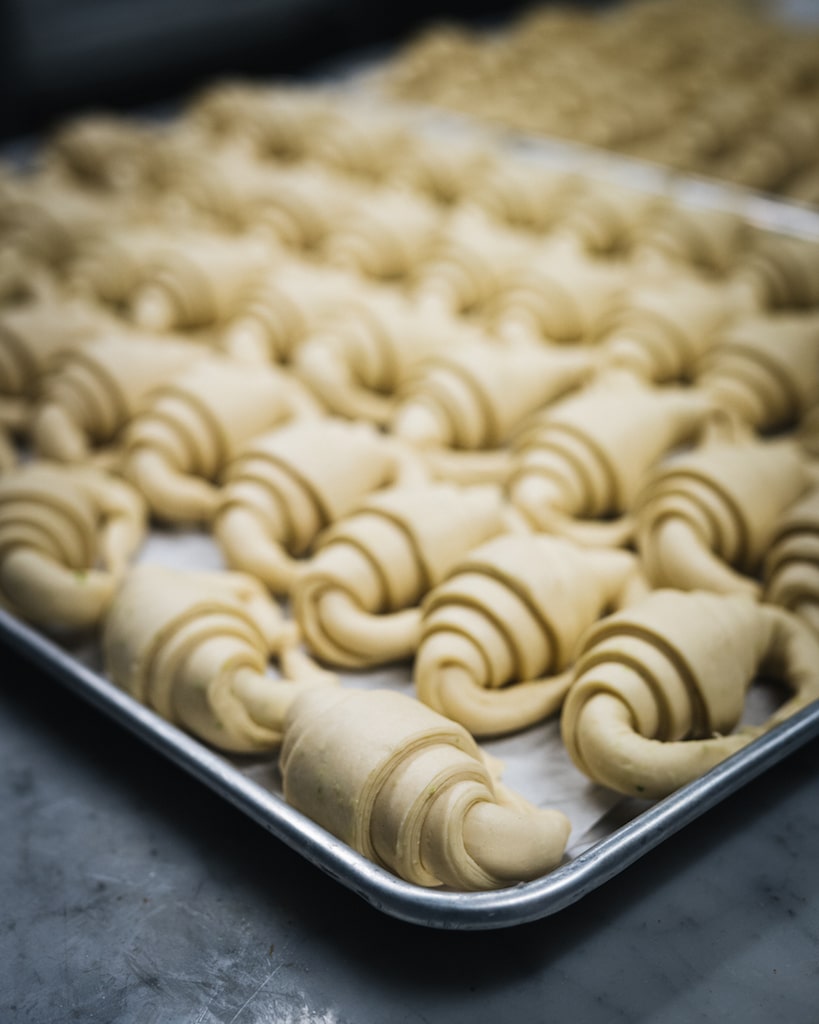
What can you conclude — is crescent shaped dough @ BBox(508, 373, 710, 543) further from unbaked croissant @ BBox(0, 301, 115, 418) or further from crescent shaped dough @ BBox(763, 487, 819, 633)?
unbaked croissant @ BBox(0, 301, 115, 418)

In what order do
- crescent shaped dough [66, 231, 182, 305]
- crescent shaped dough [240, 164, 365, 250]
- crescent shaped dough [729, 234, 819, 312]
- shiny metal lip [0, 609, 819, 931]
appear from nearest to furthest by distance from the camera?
shiny metal lip [0, 609, 819, 931], crescent shaped dough [729, 234, 819, 312], crescent shaped dough [66, 231, 182, 305], crescent shaped dough [240, 164, 365, 250]

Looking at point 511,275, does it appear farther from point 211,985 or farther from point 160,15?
point 160,15

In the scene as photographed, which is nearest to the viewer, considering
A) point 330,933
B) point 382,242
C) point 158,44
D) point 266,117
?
point 330,933

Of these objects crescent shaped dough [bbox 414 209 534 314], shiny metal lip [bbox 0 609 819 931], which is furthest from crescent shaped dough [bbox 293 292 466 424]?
shiny metal lip [bbox 0 609 819 931]

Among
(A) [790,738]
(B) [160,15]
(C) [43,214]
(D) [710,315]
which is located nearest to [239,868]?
(A) [790,738]

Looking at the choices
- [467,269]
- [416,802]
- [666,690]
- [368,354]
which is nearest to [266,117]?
[467,269]

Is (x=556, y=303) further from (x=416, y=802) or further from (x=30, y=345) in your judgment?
(x=416, y=802)

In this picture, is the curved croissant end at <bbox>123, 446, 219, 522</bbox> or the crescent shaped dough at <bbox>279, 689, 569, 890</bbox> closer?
the crescent shaped dough at <bbox>279, 689, 569, 890</bbox>
